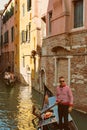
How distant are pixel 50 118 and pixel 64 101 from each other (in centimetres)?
99

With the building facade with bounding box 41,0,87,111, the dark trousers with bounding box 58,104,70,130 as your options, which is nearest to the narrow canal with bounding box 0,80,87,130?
the building facade with bounding box 41,0,87,111

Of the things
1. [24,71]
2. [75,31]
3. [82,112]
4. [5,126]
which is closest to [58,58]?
[75,31]

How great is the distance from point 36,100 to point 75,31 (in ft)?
16.4

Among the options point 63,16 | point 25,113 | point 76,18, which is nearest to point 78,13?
point 76,18

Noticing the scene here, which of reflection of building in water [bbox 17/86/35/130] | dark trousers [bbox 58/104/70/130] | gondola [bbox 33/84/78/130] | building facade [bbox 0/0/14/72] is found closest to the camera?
dark trousers [bbox 58/104/70/130]

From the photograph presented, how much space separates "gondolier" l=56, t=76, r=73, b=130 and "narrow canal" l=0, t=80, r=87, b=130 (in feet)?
7.36

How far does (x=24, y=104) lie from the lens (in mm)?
16969

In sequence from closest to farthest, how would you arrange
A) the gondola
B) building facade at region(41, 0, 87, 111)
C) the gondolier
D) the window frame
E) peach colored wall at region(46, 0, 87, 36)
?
the gondolier → the gondola → building facade at region(41, 0, 87, 111) → the window frame → peach colored wall at region(46, 0, 87, 36)

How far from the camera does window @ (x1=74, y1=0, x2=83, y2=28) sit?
14.8m

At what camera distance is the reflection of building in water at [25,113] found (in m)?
12.2

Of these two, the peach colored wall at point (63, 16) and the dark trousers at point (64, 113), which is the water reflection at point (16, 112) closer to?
the dark trousers at point (64, 113)

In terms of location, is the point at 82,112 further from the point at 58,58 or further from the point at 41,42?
the point at 41,42

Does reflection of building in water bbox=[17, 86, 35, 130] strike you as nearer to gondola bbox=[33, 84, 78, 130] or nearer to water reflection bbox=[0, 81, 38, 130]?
water reflection bbox=[0, 81, 38, 130]

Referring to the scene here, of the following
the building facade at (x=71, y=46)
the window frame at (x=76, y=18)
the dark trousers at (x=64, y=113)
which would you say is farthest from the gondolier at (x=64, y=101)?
the window frame at (x=76, y=18)
